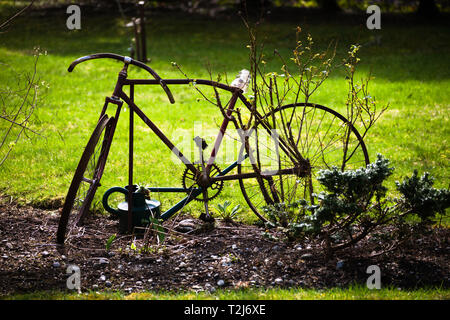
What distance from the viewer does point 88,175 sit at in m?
4.76

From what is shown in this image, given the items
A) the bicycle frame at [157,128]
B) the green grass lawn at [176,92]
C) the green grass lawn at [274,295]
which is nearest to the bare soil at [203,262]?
the green grass lawn at [274,295]

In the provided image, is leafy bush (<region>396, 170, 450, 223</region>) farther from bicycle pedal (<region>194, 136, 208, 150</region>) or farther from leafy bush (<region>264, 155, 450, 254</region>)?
bicycle pedal (<region>194, 136, 208, 150</region>)

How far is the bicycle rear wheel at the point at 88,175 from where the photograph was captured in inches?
155

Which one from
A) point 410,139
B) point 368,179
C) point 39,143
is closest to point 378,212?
point 368,179

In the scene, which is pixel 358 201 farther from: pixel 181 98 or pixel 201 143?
pixel 181 98

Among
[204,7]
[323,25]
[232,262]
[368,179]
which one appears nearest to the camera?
[368,179]

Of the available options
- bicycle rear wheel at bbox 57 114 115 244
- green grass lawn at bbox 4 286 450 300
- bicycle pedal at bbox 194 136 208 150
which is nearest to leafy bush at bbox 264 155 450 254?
green grass lawn at bbox 4 286 450 300

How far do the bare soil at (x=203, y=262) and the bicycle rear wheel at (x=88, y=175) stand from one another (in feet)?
0.58

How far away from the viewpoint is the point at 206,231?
15.3ft

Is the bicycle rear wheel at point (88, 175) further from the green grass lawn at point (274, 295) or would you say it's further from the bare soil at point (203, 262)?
the green grass lawn at point (274, 295)

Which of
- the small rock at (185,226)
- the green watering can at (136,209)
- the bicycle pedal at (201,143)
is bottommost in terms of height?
the small rock at (185,226)
